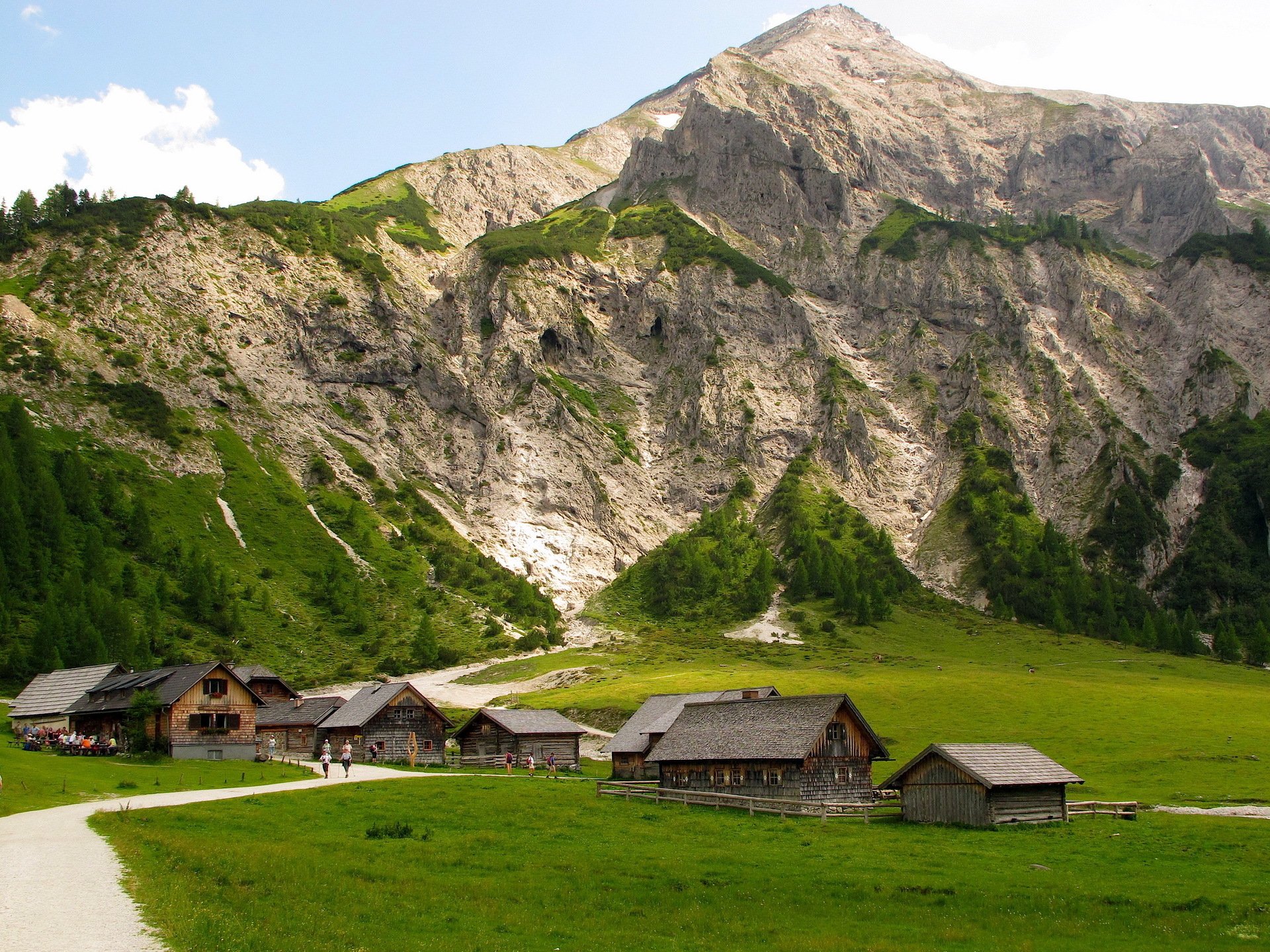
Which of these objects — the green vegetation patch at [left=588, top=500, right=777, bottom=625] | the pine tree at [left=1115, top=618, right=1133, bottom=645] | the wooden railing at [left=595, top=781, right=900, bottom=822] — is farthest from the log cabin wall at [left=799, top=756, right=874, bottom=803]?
the pine tree at [left=1115, top=618, right=1133, bottom=645]

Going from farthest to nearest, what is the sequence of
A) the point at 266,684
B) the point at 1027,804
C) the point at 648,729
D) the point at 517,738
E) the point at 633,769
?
the point at 266,684
the point at 517,738
the point at 633,769
the point at 648,729
the point at 1027,804

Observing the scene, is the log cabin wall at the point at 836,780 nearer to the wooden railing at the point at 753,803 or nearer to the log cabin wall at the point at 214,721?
the wooden railing at the point at 753,803

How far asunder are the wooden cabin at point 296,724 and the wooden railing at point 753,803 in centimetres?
3604

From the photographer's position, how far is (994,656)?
14312 centimetres

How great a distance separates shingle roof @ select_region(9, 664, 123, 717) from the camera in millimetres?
74375

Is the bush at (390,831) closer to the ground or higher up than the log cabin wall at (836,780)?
higher up

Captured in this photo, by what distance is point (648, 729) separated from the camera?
70875mm

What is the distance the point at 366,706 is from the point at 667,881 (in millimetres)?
56764

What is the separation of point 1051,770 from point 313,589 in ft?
414

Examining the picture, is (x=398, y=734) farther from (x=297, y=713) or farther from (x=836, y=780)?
(x=836, y=780)

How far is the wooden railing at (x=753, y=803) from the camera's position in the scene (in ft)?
161

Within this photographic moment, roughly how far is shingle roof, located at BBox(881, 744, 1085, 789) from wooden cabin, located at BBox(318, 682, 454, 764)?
45.4m

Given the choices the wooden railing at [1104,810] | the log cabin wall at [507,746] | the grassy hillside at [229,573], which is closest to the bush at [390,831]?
the wooden railing at [1104,810]

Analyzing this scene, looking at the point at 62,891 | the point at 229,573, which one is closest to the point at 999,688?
the point at 62,891
